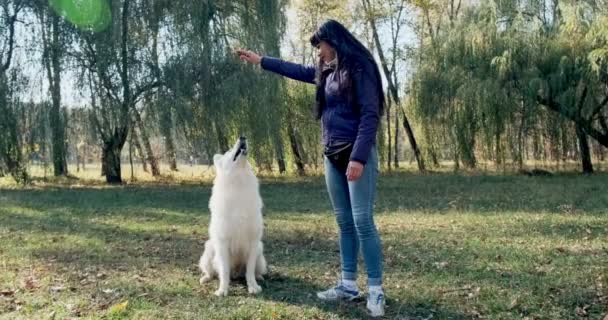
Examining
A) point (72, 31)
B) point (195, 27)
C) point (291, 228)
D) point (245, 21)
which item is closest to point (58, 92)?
point (72, 31)

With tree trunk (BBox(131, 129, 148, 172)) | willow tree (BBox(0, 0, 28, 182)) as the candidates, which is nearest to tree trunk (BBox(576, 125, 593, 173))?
tree trunk (BBox(131, 129, 148, 172))

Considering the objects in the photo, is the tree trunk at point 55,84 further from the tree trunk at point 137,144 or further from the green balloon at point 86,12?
the tree trunk at point 137,144

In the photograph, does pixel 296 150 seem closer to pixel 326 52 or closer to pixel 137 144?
pixel 137 144

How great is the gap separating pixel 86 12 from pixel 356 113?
558 inches

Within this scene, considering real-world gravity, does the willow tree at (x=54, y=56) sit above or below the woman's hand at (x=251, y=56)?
above

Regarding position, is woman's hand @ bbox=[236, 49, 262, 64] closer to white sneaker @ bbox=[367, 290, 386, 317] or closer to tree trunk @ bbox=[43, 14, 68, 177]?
white sneaker @ bbox=[367, 290, 386, 317]

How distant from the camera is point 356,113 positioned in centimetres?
371

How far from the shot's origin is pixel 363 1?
92.0 feet

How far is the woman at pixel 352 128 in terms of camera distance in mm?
3576

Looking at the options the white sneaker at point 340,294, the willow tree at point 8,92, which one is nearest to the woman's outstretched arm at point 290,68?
the white sneaker at point 340,294

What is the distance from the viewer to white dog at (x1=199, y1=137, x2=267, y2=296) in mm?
4465

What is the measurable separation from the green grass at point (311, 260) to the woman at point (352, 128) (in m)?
0.58

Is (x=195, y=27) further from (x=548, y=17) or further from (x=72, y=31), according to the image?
(x=548, y=17)

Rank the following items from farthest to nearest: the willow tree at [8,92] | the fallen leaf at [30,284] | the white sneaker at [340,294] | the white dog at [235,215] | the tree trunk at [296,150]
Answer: the tree trunk at [296,150] → the willow tree at [8,92] → the fallen leaf at [30,284] → the white dog at [235,215] → the white sneaker at [340,294]
